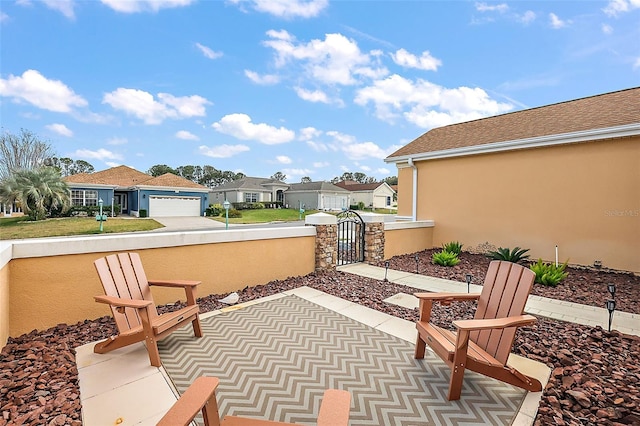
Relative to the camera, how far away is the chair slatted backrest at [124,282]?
2943mm

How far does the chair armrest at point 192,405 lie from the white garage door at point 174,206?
29.3 meters

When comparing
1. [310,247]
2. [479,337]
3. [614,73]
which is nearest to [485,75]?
[614,73]

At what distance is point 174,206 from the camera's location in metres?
27.8

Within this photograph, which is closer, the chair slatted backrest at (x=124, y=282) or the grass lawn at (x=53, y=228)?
the chair slatted backrest at (x=124, y=282)

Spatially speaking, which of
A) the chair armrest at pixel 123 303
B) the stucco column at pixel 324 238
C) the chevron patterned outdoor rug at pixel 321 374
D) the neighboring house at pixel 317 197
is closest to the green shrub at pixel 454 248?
the stucco column at pixel 324 238

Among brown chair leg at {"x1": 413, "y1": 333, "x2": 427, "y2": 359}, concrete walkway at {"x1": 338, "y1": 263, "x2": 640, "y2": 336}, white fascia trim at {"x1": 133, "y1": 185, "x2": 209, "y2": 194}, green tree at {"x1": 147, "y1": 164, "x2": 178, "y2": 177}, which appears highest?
green tree at {"x1": 147, "y1": 164, "x2": 178, "y2": 177}

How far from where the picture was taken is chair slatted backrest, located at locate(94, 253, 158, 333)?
9.65 feet

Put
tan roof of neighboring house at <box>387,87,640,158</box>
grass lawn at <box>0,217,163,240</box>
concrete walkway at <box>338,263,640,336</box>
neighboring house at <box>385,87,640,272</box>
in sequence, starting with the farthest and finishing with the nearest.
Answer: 1. grass lawn at <box>0,217,163,240</box>
2. tan roof of neighboring house at <box>387,87,640,158</box>
3. neighboring house at <box>385,87,640,272</box>
4. concrete walkway at <box>338,263,640,336</box>

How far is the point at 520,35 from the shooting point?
374 inches

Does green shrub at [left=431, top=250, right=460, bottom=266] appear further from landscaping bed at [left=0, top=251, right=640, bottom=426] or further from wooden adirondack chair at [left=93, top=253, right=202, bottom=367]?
wooden adirondack chair at [left=93, top=253, right=202, bottom=367]

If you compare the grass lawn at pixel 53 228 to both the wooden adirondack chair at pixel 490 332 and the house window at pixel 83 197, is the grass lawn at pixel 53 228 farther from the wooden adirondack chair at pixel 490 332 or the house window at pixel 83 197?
the wooden adirondack chair at pixel 490 332

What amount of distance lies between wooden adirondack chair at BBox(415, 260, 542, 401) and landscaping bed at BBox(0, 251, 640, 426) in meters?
0.34

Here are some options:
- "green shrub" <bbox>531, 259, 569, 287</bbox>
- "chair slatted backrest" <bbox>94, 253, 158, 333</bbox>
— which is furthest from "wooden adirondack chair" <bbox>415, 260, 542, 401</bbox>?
"green shrub" <bbox>531, 259, 569, 287</bbox>

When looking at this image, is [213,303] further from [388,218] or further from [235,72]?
[235,72]
